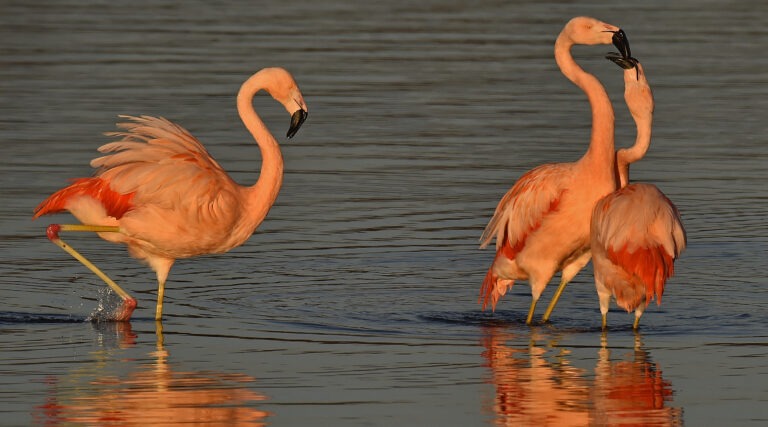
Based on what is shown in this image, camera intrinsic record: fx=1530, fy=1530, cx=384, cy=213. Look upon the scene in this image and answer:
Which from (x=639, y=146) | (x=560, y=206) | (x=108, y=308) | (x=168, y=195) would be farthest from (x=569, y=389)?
(x=108, y=308)

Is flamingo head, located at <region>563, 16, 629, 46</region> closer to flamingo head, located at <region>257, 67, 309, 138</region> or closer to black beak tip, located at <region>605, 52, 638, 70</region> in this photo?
black beak tip, located at <region>605, 52, 638, 70</region>

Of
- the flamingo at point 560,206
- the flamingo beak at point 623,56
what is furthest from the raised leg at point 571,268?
the flamingo beak at point 623,56

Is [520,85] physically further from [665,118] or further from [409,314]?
[409,314]

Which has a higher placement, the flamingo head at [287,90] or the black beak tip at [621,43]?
the black beak tip at [621,43]

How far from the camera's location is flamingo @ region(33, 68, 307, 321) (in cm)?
813

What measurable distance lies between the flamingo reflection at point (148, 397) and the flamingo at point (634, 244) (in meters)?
2.15

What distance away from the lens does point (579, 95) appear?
1669 centimetres

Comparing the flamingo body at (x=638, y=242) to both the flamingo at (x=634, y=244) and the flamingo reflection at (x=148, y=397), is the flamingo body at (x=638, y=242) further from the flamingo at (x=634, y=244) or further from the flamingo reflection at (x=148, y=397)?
the flamingo reflection at (x=148, y=397)

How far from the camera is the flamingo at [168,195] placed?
8133 millimetres

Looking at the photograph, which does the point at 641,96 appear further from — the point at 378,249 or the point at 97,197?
the point at 97,197

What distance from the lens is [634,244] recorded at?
7.83m

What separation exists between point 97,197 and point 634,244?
113 inches

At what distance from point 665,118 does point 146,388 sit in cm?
933

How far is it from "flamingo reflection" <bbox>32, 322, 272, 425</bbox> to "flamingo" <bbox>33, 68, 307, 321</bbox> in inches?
44.1
